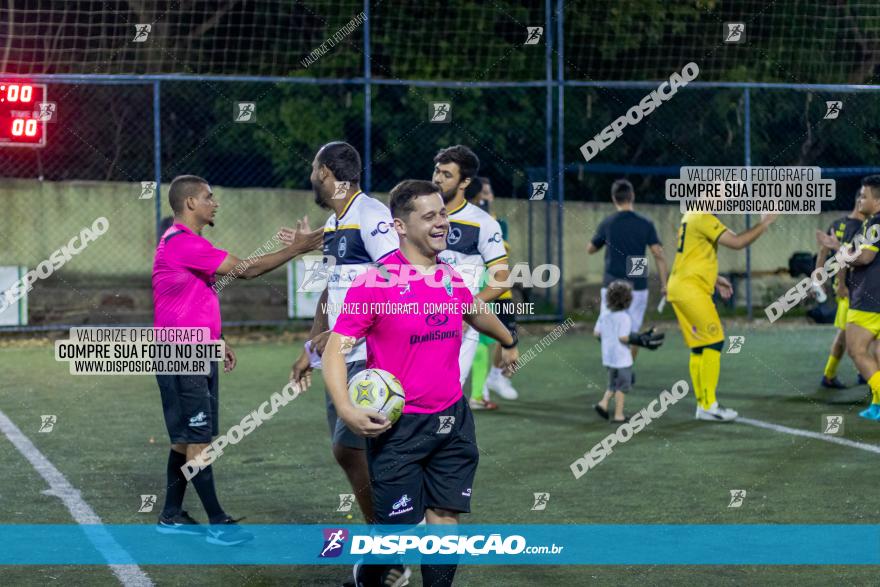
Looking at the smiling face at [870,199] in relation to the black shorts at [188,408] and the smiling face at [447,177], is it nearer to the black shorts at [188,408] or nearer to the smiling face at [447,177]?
the smiling face at [447,177]

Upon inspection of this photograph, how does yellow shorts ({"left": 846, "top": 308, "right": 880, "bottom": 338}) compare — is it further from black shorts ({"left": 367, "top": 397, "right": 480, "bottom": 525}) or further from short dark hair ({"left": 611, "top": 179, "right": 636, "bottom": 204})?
black shorts ({"left": 367, "top": 397, "right": 480, "bottom": 525})

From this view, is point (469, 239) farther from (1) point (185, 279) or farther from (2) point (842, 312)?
(2) point (842, 312)

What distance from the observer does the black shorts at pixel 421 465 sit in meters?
5.37

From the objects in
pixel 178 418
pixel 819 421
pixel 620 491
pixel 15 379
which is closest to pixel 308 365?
pixel 178 418

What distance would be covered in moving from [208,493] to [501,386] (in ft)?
18.9

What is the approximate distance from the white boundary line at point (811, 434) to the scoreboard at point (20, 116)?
935cm

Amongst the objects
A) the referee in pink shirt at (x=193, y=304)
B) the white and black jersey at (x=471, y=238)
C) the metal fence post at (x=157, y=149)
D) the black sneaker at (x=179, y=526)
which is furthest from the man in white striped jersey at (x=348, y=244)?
the metal fence post at (x=157, y=149)

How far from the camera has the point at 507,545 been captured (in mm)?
7031

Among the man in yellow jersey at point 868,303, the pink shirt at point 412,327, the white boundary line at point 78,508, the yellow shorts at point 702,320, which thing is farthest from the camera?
the yellow shorts at point 702,320

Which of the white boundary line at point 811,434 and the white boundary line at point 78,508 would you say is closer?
the white boundary line at point 78,508

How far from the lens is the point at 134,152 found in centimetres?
2319

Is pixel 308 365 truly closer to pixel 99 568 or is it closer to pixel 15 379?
pixel 99 568

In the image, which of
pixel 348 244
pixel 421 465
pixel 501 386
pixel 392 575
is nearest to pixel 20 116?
pixel 501 386

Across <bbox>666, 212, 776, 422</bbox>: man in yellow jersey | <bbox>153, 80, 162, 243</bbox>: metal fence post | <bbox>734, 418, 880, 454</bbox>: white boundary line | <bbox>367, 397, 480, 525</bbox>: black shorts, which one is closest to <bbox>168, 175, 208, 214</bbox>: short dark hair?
<bbox>367, 397, 480, 525</bbox>: black shorts
